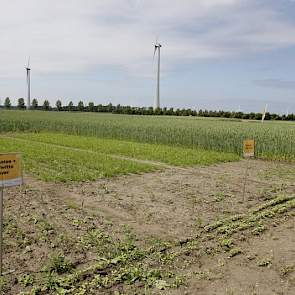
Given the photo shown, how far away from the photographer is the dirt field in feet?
16.9

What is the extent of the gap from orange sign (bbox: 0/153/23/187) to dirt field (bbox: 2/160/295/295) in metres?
1.15

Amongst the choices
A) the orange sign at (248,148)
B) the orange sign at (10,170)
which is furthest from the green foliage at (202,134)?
the orange sign at (10,170)

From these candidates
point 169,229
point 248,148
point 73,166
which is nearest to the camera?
point 169,229

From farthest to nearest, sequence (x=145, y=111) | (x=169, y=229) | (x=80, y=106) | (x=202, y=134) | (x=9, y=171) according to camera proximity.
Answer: (x=80, y=106), (x=145, y=111), (x=202, y=134), (x=169, y=229), (x=9, y=171)

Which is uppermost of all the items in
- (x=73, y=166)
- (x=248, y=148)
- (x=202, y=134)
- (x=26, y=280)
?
(x=248, y=148)

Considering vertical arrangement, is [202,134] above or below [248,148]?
below

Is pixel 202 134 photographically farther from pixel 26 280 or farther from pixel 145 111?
pixel 145 111

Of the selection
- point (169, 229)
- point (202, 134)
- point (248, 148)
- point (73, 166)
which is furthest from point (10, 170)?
point (202, 134)

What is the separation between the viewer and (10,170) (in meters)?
5.26

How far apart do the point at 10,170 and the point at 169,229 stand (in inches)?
124

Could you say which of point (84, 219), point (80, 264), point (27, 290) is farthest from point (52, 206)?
point (27, 290)

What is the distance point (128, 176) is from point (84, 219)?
5.00 m

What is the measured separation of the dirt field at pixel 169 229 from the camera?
5145 mm

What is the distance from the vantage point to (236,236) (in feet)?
Result: 22.3
